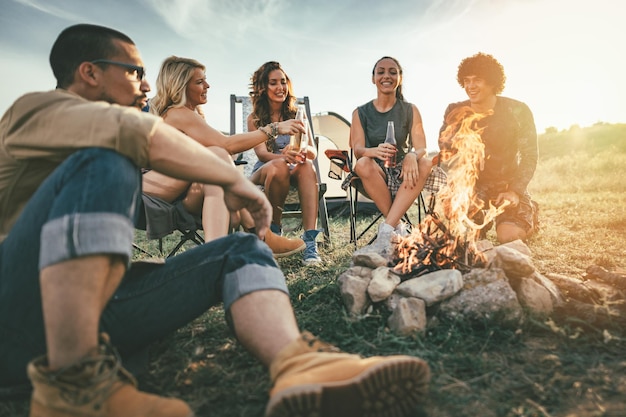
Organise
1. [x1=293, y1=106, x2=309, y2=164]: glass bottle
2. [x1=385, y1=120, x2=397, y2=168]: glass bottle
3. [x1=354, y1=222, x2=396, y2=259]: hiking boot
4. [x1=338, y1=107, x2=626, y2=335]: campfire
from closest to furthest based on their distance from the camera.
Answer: [x1=338, y1=107, x2=626, y2=335]: campfire
[x1=354, y1=222, x2=396, y2=259]: hiking boot
[x1=293, y1=106, x2=309, y2=164]: glass bottle
[x1=385, y1=120, x2=397, y2=168]: glass bottle

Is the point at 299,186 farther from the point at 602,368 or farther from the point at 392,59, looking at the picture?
the point at 602,368

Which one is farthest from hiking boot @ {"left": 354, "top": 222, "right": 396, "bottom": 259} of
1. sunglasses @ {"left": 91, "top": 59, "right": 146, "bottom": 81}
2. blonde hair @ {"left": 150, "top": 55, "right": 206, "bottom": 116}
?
blonde hair @ {"left": 150, "top": 55, "right": 206, "bottom": 116}

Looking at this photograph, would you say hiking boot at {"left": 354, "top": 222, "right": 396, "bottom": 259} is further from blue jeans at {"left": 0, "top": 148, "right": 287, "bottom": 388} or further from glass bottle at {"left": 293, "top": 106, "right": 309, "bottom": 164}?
blue jeans at {"left": 0, "top": 148, "right": 287, "bottom": 388}

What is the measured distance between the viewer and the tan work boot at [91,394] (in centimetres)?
104

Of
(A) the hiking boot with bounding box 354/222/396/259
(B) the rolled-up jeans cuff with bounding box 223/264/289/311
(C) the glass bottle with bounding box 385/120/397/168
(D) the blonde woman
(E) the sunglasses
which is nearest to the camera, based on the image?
(B) the rolled-up jeans cuff with bounding box 223/264/289/311

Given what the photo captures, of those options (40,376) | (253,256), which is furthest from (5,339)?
(253,256)

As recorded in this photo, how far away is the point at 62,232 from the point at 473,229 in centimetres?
245

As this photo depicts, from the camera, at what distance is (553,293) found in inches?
87.3

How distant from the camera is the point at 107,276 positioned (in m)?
1.13

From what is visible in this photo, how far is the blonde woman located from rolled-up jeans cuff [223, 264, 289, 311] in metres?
1.68

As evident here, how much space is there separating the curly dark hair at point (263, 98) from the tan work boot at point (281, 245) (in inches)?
70.3

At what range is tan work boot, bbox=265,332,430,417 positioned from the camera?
106cm

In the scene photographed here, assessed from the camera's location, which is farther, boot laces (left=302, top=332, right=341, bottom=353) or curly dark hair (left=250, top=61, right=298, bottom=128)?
curly dark hair (left=250, top=61, right=298, bottom=128)

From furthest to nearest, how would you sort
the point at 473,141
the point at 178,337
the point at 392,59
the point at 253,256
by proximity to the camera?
1. the point at 392,59
2. the point at 473,141
3. the point at 178,337
4. the point at 253,256
